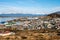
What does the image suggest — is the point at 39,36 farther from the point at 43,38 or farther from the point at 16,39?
the point at 16,39

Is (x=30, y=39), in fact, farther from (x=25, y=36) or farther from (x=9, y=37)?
(x=9, y=37)

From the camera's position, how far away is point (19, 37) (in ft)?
84.3

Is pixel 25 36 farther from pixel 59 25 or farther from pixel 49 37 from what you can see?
pixel 59 25

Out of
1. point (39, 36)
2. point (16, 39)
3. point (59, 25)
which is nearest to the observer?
point (16, 39)

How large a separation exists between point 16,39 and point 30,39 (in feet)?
6.13

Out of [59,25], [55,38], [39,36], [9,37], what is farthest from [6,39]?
[59,25]

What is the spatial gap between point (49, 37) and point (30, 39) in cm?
258

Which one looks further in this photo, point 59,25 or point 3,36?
point 59,25

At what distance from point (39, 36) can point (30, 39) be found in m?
1.61

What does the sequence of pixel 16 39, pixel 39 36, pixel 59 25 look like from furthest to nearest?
pixel 59 25 < pixel 39 36 < pixel 16 39

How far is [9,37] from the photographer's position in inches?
1006

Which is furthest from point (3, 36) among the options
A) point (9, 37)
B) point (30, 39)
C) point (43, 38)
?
point (43, 38)

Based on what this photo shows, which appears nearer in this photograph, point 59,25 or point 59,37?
point 59,37

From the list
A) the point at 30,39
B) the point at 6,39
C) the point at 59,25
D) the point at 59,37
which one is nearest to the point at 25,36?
the point at 30,39
